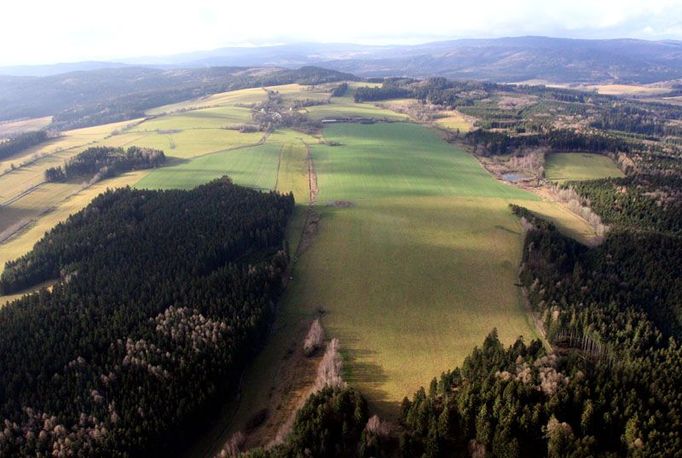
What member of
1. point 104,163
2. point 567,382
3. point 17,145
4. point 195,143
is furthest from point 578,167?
point 17,145

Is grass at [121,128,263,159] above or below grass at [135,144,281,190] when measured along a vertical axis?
above

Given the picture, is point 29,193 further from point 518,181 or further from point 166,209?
point 518,181

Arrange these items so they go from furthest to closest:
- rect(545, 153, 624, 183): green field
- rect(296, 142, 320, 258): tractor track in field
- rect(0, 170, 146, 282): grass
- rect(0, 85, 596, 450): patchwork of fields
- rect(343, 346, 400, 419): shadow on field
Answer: rect(545, 153, 624, 183): green field < rect(0, 170, 146, 282): grass < rect(296, 142, 320, 258): tractor track in field < rect(0, 85, 596, 450): patchwork of fields < rect(343, 346, 400, 419): shadow on field

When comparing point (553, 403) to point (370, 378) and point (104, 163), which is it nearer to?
point (370, 378)

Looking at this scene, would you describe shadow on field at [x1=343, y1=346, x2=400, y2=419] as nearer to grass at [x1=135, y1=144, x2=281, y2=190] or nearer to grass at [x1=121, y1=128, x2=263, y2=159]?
grass at [x1=135, y1=144, x2=281, y2=190]

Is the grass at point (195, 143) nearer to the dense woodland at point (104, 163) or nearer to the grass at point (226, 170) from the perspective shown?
the grass at point (226, 170)

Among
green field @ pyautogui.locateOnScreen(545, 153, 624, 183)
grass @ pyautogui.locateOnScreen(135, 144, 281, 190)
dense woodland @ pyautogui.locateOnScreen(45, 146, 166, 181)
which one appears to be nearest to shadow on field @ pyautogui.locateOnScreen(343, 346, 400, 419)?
grass @ pyautogui.locateOnScreen(135, 144, 281, 190)

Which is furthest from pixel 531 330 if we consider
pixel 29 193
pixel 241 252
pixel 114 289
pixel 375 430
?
pixel 29 193

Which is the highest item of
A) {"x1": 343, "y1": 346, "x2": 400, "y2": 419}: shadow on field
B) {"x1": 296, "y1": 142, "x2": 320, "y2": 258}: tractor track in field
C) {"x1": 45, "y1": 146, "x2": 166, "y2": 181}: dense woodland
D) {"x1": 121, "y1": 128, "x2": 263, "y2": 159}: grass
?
{"x1": 121, "y1": 128, "x2": 263, "y2": 159}: grass
